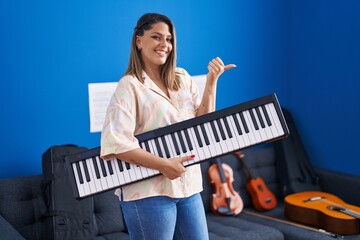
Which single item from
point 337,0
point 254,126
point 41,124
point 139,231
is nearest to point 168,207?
point 139,231

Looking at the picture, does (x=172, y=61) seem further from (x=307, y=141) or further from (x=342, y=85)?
(x=307, y=141)

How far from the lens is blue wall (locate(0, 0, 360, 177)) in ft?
9.32

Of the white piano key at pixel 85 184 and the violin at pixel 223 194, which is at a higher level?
the white piano key at pixel 85 184

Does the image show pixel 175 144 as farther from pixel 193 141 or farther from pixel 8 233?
pixel 8 233

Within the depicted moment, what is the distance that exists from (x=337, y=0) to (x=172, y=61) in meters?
2.08

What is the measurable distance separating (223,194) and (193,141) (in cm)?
154

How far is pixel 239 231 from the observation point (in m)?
2.78

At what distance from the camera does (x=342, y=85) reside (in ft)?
11.2

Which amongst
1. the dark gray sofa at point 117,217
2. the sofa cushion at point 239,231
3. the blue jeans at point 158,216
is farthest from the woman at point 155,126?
the sofa cushion at point 239,231

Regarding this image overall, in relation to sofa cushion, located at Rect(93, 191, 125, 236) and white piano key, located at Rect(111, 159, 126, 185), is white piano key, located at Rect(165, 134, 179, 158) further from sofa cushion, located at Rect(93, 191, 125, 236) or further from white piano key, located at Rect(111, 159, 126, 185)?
sofa cushion, located at Rect(93, 191, 125, 236)

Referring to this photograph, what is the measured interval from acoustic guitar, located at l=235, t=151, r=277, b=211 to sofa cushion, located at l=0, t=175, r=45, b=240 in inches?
A: 57.5

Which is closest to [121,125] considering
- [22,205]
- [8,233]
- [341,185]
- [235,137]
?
[235,137]

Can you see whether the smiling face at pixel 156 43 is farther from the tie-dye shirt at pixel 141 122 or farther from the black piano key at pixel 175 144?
the black piano key at pixel 175 144

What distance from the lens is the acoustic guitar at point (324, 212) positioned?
2.71 metres
